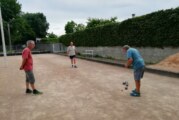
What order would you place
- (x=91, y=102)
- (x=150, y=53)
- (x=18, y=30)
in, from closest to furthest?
(x=91, y=102) < (x=150, y=53) < (x=18, y=30)

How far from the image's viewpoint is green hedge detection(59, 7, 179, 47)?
13.9 metres

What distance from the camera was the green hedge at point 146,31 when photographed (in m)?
13.9

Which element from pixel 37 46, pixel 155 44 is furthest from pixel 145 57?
pixel 37 46

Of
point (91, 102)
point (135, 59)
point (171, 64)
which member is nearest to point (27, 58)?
point (91, 102)

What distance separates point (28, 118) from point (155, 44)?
11.3m

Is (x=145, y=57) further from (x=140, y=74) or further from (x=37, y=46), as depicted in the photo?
(x=37, y=46)

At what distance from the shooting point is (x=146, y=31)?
16125 mm

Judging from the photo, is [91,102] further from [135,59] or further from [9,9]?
[9,9]

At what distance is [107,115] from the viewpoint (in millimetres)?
5660

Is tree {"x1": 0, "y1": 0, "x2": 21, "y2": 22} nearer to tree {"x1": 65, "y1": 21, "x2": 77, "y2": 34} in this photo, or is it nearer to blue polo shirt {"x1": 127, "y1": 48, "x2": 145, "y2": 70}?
tree {"x1": 65, "y1": 21, "x2": 77, "y2": 34}

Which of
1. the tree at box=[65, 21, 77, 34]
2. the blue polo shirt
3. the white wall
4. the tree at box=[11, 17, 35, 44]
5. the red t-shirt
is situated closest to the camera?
the blue polo shirt

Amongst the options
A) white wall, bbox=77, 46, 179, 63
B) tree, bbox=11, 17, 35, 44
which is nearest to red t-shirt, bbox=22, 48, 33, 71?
white wall, bbox=77, 46, 179, 63

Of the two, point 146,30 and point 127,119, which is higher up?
point 146,30

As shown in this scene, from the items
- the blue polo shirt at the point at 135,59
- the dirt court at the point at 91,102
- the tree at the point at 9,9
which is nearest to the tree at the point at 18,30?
the tree at the point at 9,9
